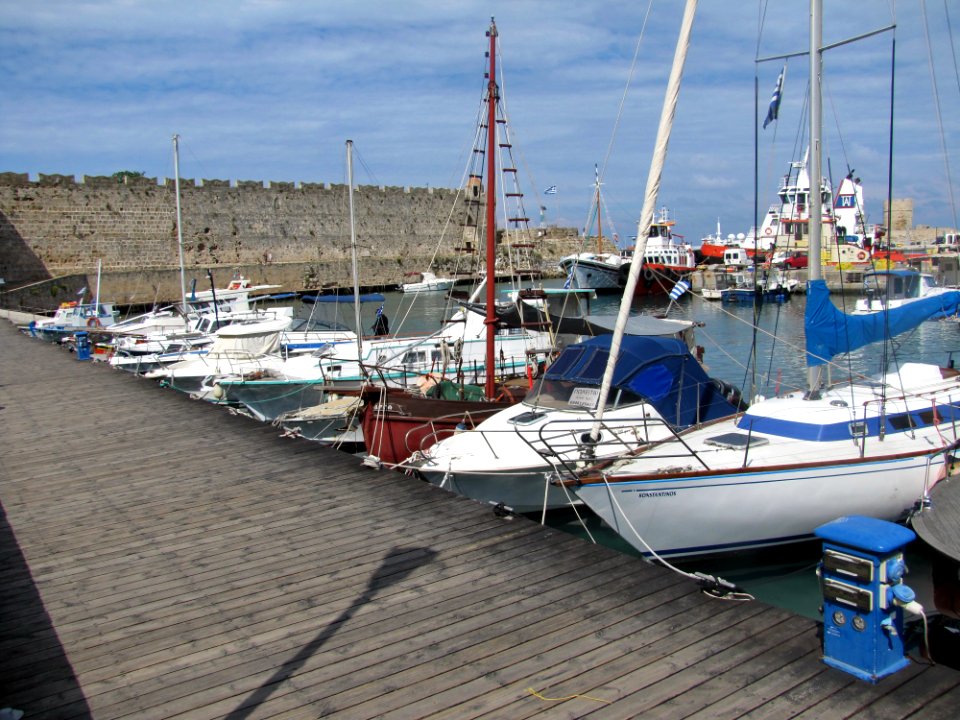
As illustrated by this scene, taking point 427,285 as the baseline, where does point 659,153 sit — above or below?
above

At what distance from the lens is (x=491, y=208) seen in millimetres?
12469

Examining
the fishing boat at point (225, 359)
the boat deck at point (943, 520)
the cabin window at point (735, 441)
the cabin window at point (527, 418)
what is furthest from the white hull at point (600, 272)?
the boat deck at point (943, 520)

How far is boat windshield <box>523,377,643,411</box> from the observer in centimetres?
937

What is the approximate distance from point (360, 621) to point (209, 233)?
45.6 meters

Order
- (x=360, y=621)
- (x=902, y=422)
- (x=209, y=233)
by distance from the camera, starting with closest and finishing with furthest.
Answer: (x=360, y=621)
(x=902, y=422)
(x=209, y=233)

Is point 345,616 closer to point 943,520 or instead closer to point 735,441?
point 943,520

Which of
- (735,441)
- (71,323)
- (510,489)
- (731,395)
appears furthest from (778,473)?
(71,323)

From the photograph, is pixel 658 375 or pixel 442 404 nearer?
pixel 658 375

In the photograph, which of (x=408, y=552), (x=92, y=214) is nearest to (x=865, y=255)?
(x=92, y=214)

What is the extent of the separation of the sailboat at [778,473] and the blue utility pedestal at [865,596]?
8.18 feet

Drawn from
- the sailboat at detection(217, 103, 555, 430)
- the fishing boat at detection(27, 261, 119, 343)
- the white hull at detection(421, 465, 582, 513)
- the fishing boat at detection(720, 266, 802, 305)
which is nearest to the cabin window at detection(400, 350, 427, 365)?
the sailboat at detection(217, 103, 555, 430)

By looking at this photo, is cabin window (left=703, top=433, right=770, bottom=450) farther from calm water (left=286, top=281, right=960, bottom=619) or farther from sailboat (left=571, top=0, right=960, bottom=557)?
calm water (left=286, top=281, right=960, bottom=619)

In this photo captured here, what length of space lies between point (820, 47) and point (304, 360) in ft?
34.6

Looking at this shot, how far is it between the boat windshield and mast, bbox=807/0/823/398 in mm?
2208
